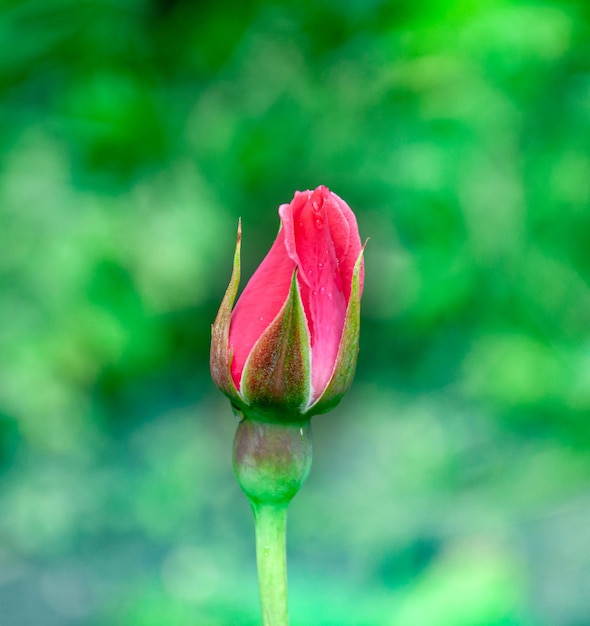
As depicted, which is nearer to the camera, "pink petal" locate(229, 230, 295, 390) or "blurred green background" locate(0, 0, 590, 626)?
"pink petal" locate(229, 230, 295, 390)

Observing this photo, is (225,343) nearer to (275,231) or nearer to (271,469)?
(271,469)

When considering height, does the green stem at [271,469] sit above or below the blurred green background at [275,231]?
below

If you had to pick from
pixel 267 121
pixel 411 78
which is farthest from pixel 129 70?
pixel 411 78

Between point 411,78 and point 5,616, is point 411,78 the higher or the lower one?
the higher one

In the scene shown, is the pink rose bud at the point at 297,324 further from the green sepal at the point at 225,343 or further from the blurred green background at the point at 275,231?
the blurred green background at the point at 275,231

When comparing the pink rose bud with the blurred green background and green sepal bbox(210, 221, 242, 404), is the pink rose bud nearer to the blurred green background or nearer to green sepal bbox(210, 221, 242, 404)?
green sepal bbox(210, 221, 242, 404)

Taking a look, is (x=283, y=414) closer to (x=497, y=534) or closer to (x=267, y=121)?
(x=497, y=534)

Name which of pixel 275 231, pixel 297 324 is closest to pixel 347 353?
pixel 297 324

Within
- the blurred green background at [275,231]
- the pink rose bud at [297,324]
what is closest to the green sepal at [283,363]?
the pink rose bud at [297,324]

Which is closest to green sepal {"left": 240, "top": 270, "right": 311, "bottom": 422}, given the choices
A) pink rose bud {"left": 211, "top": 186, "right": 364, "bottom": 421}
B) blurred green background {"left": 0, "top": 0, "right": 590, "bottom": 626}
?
pink rose bud {"left": 211, "top": 186, "right": 364, "bottom": 421}
